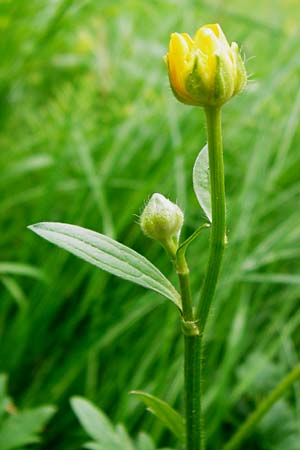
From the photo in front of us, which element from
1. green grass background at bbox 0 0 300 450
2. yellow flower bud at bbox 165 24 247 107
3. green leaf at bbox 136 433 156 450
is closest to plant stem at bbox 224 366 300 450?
green leaf at bbox 136 433 156 450

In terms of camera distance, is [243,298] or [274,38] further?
[274,38]

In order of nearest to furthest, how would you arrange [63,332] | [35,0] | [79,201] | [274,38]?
[63,332]
[79,201]
[35,0]
[274,38]

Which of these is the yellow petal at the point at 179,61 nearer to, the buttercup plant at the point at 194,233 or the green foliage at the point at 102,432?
the buttercup plant at the point at 194,233

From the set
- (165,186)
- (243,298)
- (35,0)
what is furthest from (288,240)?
(35,0)

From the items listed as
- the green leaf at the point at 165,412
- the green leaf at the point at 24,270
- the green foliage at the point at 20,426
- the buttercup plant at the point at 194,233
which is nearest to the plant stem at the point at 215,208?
the buttercup plant at the point at 194,233

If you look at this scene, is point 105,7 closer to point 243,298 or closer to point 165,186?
point 165,186

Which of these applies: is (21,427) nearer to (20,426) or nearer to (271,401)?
(20,426)

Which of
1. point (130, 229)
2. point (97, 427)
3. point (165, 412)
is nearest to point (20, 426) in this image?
point (97, 427)

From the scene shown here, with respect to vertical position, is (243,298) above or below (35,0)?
below
